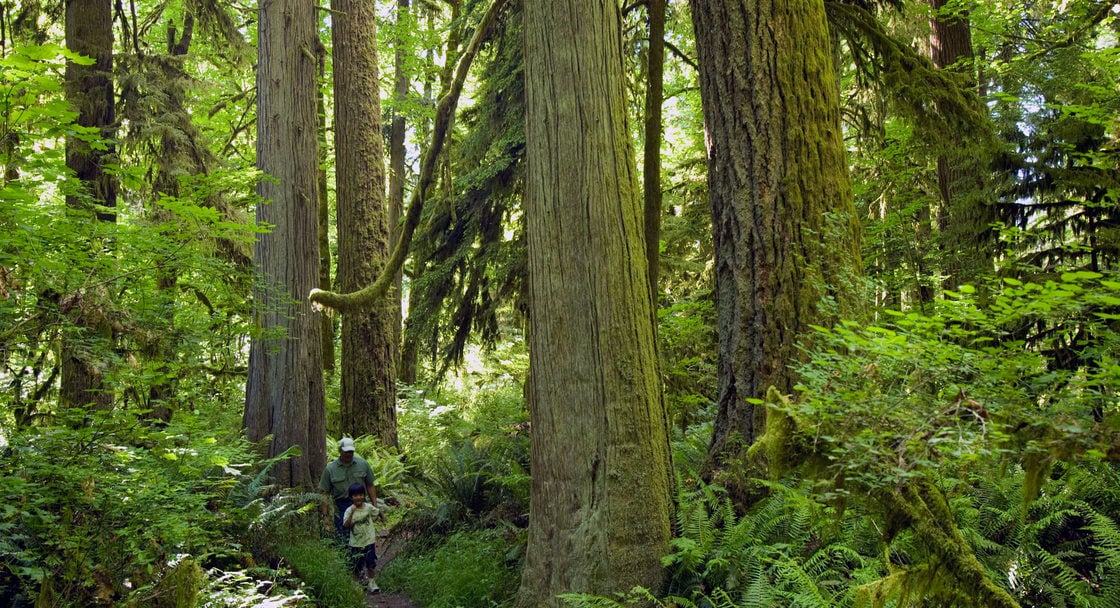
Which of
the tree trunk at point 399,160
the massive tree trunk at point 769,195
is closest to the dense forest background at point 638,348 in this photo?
the massive tree trunk at point 769,195

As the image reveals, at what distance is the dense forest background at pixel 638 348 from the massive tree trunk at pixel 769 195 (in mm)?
24

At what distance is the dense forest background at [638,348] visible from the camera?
12.1ft

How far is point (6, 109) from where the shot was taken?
5.20 metres

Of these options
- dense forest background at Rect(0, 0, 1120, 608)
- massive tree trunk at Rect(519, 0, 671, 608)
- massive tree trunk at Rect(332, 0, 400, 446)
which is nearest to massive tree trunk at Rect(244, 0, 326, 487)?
dense forest background at Rect(0, 0, 1120, 608)

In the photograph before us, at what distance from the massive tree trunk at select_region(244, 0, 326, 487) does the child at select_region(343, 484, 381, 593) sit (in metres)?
1.28

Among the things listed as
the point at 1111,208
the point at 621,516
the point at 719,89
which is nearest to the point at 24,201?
the point at 621,516

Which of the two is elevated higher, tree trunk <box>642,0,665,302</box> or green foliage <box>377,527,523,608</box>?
tree trunk <box>642,0,665,302</box>

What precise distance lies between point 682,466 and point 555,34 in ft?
A: 12.7

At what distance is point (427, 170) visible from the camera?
7.41 meters

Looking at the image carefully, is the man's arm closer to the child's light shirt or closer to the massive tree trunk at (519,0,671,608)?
the child's light shirt

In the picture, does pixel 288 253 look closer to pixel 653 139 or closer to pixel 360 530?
pixel 360 530

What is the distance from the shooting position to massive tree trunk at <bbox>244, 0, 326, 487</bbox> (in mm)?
9273

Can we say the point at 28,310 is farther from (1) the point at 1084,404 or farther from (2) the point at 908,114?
(2) the point at 908,114

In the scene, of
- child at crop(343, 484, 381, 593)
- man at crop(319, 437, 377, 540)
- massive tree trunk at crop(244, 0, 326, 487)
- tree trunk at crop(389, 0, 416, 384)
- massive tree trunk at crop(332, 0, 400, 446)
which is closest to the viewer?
Result: child at crop(343, 484, 381, 593)
